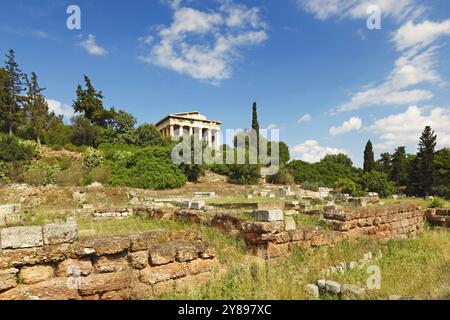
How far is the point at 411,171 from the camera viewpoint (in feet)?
120

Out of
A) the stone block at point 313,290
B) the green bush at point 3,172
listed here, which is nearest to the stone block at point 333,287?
the stone block at point 313,290

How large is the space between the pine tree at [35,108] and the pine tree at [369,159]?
43487 mm

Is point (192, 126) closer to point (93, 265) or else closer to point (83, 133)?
point (83, 133)

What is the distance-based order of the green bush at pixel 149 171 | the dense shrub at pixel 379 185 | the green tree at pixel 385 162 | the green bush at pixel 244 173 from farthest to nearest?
the green tree at pixel 385 162 → the green bush at pixel 244 173 → the dense shrub at pixel 379 185 → the green bush at pixel 149 171

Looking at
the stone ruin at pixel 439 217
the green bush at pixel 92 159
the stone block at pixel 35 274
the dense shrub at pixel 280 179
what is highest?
the green bush at pixel 92 159

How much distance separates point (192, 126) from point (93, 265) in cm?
5107

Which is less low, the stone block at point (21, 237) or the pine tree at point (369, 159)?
the pine tree at point (369, 159)

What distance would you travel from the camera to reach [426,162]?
112ft

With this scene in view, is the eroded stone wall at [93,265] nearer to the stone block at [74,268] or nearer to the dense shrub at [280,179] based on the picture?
the stone block at [74,268]

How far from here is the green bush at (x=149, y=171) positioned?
1000 inches

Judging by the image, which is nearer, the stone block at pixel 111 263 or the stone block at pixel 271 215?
the stone block at pixel 111 263

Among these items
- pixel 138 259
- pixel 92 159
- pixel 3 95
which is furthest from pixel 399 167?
pixel 3 95

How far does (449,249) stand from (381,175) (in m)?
28.4
